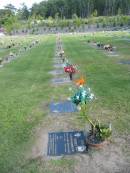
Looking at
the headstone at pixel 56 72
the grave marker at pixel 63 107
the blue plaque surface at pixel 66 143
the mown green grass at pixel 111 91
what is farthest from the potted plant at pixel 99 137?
the headstone at pixel 56 72

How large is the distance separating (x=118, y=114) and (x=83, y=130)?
7.29 ft

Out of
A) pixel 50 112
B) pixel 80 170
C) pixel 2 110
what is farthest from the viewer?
pixel 2 110

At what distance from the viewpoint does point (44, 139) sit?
11.5 meters

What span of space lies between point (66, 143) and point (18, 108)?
17.2 feet

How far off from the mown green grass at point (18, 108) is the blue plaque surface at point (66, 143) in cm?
86

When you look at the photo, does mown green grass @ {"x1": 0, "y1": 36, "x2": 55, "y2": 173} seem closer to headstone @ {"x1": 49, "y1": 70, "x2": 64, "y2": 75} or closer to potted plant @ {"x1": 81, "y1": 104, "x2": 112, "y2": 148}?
headstone @ {"x1": 49, "y1": 70, "x2": 64, "y2": 75}

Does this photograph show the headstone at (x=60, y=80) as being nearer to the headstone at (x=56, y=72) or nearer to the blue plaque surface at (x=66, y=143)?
the headstone at (x=56, y=72)

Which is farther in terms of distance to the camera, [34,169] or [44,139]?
[44,139]

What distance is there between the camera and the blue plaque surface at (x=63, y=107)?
14.6 m

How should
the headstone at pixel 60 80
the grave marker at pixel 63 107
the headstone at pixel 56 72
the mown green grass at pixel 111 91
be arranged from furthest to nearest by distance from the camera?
the headstone at pixel 56 72 → the headstone at pixel 60 80 → the grave marker at pixel 63 107 → the mown green grass at pixel 111 91

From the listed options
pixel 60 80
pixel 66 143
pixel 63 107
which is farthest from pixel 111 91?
pixel 66 143

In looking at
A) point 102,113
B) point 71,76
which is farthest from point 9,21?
point 102,113

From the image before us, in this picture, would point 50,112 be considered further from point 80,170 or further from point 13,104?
point 80,170

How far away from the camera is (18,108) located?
1555 centimetres
